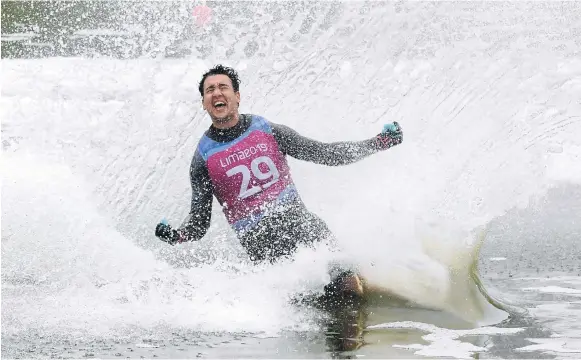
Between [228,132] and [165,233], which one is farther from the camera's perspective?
[228,132]

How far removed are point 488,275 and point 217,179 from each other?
8.76 feet

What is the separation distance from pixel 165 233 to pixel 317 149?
1354 millimetres

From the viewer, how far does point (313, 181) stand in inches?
371

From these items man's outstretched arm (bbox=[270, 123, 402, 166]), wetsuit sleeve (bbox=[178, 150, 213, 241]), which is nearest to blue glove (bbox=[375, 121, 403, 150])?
man's outstretched arm (bbox=[270, 123, 402, 166])

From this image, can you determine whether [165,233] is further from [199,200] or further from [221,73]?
[221,73]

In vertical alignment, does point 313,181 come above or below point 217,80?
below

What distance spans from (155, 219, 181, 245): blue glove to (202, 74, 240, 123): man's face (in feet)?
2.97

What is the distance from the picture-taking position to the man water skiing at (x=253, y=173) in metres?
7.94

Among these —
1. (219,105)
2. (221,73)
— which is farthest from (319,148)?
(221,73)

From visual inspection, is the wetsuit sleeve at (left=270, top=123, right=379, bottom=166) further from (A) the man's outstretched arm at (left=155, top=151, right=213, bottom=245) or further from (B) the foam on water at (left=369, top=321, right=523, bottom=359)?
(B) the foam on water at (left=369, top=321, right=523, bottom=359)

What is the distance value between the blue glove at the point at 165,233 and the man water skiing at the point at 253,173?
0.09 m

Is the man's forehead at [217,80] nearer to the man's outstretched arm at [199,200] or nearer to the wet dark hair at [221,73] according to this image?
the wet dark hair at [221,73]

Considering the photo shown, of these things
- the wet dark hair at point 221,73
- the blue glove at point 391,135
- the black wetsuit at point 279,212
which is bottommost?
the black wetsuit at point 279,212

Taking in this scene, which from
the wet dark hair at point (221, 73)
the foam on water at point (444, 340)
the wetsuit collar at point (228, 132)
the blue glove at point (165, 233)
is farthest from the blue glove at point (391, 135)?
the blue glove at point (165, 233)
